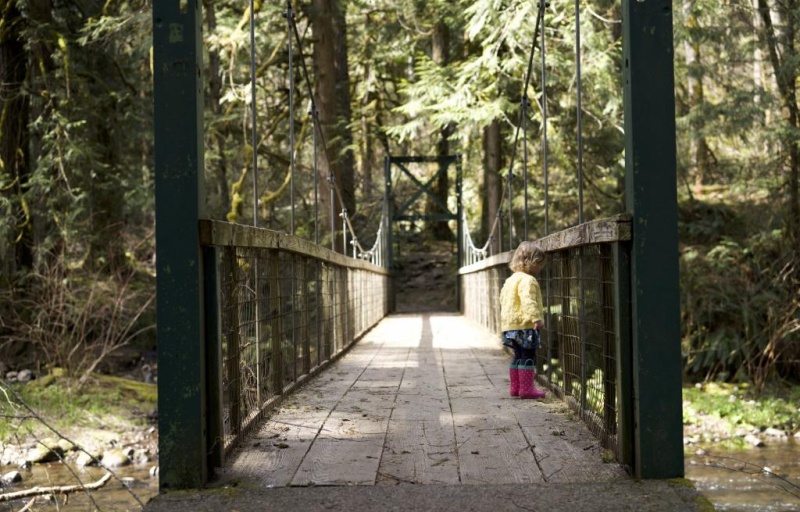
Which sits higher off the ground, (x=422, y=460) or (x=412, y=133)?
(x=412, y=133)

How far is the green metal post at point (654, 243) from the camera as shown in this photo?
2449 millimetres

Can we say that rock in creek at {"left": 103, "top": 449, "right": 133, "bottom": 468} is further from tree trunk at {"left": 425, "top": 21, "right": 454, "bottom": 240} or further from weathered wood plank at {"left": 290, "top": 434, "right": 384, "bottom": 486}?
tree trunk at {"left": 425, "top": 21, "right": 454, "bottom": 240}

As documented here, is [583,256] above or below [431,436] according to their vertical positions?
above

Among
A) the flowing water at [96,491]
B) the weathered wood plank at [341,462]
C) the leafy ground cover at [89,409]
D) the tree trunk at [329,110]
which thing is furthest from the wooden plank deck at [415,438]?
the tree trunk at [329,110]

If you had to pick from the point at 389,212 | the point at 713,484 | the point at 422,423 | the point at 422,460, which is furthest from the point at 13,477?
the point at 389,212

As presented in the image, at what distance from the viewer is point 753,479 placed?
23.3 ft

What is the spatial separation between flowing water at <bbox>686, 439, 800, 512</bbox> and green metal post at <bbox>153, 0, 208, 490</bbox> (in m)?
4.18

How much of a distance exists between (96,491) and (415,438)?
4133 millimetres

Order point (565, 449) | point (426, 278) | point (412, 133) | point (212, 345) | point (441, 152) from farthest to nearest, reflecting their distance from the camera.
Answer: point (426, 278) → point (441, 152) → point (412, 133) → point (565, 449) → point (212, 345)

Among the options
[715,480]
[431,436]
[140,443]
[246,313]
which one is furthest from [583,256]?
[140,443]

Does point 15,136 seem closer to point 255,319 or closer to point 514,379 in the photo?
point 255,319

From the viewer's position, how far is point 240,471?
2707mm

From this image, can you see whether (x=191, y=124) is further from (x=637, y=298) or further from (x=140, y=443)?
(x=140, y=443)

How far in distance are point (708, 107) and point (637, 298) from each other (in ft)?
30.8
